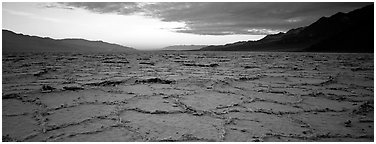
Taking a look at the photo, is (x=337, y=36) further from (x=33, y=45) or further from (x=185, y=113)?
(x=33, y=45)

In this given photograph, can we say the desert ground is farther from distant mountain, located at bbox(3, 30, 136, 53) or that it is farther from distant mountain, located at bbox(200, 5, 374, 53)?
distant mountain, located at bbox(3, 30, 136, 53)

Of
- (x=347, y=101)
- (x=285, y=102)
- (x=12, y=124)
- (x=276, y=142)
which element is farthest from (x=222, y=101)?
(x=12, y=124)

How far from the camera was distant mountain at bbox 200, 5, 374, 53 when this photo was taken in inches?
889

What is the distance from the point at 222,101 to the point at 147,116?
96 cm

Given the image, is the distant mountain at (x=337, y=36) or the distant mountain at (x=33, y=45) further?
the distant mountain at (x=33, y=45)

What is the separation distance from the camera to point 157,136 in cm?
187

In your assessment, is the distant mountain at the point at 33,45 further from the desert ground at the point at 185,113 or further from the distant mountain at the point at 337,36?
the desert ground at the point at 185,113

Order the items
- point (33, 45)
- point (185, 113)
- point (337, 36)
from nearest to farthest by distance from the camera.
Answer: point (185, 113) → point (337, 36) → point (33, 45)

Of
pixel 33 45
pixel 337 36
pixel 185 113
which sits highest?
pixel 33 45

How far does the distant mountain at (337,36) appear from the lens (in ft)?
74.1

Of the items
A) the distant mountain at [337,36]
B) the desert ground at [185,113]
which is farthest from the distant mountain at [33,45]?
the desert ground at [185,113]

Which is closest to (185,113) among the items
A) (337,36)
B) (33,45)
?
(337,36)

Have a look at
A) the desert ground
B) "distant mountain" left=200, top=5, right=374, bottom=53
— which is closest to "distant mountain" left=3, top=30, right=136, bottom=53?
"distant mountain" left=200, top=5, right=374, bottom=53

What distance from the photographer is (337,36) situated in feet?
88.4
